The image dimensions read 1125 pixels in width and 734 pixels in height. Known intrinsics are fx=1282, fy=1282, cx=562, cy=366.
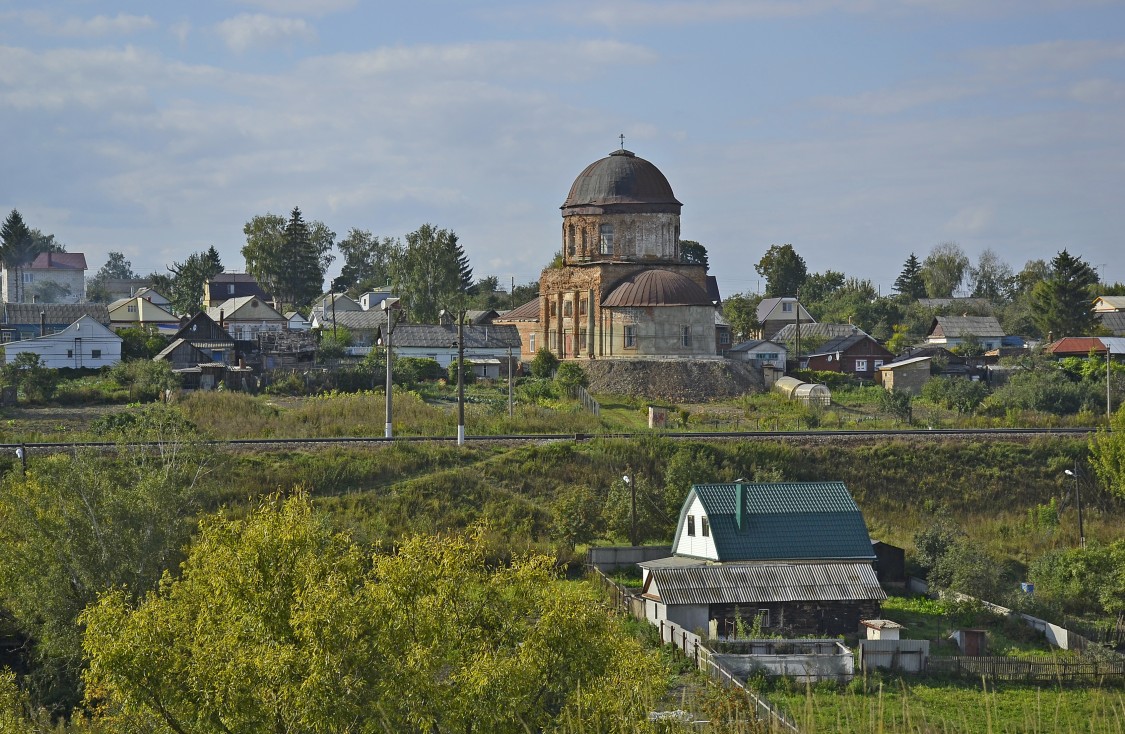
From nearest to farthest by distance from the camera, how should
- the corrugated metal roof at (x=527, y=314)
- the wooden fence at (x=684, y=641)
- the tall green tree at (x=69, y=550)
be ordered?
the wooden fence at (x=684, y=641), the tall green tree at (x=69, y=550), the corrugated metal roof at (x=527, y=314)

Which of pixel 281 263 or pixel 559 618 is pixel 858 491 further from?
pixel 281 263

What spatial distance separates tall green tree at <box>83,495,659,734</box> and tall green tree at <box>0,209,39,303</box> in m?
106

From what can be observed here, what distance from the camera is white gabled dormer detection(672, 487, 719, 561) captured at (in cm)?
3253

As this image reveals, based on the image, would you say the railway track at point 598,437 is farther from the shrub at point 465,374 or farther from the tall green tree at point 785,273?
the tall green tree at point 785,273

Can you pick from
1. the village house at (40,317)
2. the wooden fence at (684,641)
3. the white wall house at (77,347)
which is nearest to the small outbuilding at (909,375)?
the wooden fence at (684,641)

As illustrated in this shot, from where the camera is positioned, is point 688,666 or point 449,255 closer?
point 688,666

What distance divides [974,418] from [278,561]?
129 ft

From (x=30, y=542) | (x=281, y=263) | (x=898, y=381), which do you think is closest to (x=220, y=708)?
(x=30, y=542)

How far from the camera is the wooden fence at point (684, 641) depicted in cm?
2091

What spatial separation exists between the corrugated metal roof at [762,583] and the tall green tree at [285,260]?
79.2m

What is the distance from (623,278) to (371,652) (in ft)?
162

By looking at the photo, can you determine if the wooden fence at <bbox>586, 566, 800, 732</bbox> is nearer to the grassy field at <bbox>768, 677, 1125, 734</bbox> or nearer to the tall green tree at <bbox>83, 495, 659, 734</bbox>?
the grassy field at <bbox>768, 677, 1125, 734</bbox>

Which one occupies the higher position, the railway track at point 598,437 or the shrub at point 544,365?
the shrub at point 544,365

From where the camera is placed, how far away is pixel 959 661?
26.1 metres
